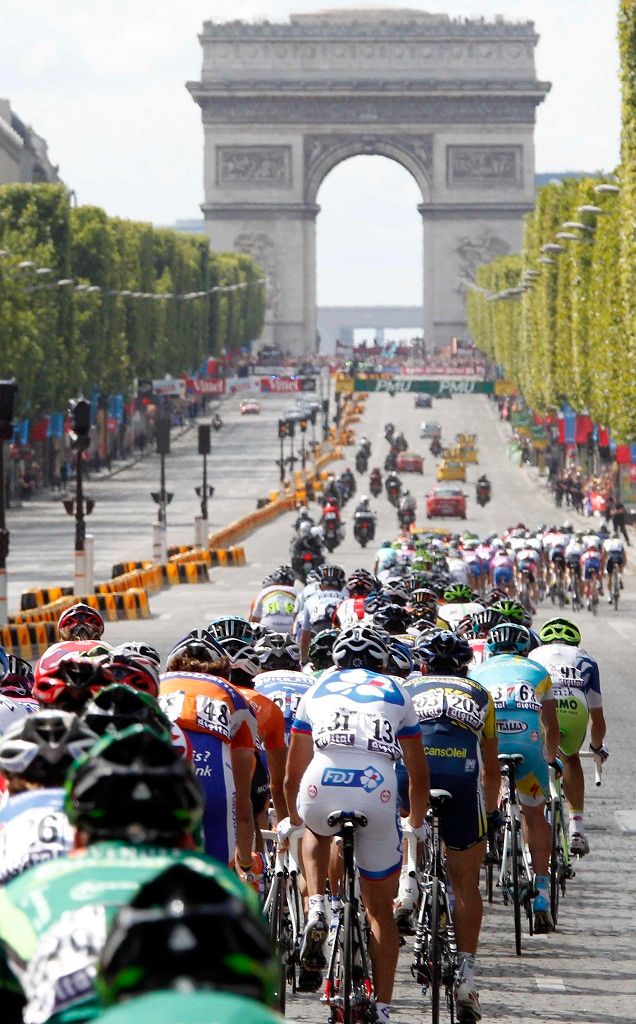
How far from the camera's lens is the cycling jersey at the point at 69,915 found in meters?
4.89

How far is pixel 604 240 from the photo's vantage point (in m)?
64.6

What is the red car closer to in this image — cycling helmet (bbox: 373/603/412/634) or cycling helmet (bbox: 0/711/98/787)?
cycling helmet (bbox: 373/603/412/634)

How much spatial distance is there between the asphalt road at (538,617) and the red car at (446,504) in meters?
0.60

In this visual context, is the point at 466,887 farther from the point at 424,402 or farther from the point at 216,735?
the point at 424,402

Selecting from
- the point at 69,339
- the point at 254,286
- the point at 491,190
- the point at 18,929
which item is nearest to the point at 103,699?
the point at 18,929

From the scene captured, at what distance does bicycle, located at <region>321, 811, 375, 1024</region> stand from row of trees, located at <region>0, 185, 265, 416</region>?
46.9 meters

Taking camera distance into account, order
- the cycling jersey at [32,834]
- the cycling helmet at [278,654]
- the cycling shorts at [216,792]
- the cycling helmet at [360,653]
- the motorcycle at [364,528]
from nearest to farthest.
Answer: the cycling jersey at [32,834] → the cycling shorts at [216,792] → the cycling helmet at [360,653] → the cycling helmet at [278,654] → the motorcycle at [364,528]

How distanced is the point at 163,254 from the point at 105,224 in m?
25.3

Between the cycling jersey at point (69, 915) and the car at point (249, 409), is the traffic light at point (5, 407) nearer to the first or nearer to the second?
the cycling jersey at point (69, 915)

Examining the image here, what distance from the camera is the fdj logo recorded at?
9.68 metres

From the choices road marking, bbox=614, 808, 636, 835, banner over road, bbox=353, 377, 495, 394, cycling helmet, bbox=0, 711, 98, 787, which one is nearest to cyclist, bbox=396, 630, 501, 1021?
cycling helmet, bbox=0, 711, 98, 787

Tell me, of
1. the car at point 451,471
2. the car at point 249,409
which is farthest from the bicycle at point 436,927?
the car at point 249,409

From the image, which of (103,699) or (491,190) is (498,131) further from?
(103,699)

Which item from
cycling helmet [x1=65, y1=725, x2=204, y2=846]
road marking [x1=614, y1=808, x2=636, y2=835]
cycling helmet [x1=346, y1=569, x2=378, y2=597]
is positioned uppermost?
cycling helmet [x1=65, y1=725, x2=204, y2=846]
